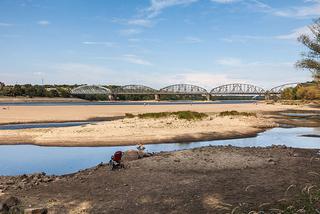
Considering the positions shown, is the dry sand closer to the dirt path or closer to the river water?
the river water

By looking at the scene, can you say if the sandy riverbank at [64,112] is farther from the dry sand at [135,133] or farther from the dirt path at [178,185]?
the dirt path at [178,185]

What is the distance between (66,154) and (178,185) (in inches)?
649

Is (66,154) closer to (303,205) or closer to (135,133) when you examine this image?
(135,133)

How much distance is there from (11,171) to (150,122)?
24.1 m

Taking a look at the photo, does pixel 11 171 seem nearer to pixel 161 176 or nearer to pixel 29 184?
pixel 29 184

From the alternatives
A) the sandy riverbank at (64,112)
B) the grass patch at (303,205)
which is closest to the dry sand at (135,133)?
the sandy riverbank at (64,112)

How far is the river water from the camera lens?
81.1 feet

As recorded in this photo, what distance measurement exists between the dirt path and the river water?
528 cm

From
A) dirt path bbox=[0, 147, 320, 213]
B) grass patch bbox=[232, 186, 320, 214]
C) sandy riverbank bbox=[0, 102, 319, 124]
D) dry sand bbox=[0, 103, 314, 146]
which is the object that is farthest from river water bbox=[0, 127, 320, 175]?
sandy riverbank bbox=[0, 102, 319, 124]

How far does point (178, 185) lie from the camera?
15.9 metres

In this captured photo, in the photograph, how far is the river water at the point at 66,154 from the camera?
81.1ft

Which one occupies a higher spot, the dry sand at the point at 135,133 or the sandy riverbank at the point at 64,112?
the sandy riverbank at the point at 64,112

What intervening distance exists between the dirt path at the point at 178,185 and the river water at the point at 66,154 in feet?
17.3

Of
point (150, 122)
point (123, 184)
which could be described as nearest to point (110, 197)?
point (123, 184)
